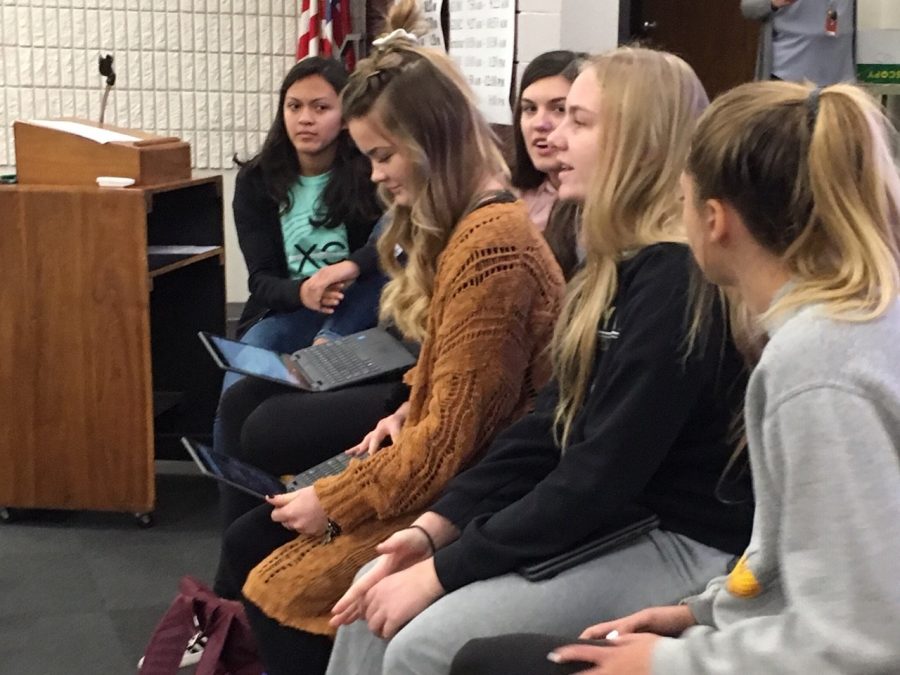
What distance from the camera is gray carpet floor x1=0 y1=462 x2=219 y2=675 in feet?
6.34

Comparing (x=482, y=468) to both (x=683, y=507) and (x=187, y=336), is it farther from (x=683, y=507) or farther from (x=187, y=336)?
(x=187, y=336)

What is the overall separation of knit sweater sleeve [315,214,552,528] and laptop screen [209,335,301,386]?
511 millimetres

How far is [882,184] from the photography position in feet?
2.85

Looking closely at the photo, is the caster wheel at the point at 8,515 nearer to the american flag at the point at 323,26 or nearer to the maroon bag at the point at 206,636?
the maroon bag at the point at 206,636

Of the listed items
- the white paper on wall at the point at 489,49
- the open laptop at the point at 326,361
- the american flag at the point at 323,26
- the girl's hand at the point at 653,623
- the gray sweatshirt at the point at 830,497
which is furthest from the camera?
the american flag at the point at 323,26

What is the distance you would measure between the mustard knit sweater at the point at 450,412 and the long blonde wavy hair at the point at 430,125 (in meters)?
0.08

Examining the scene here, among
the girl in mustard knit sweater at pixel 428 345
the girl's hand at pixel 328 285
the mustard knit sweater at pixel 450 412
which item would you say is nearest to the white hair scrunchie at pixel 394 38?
the girl in mustard knit sweater at pixel 428 345

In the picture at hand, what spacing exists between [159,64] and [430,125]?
2.38 metres

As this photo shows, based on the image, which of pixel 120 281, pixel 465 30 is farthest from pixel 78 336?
pixel 465 30

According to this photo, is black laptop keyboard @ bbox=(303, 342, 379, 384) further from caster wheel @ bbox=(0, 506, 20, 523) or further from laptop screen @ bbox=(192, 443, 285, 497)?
caster wheel @ bbox=(0, 506, 20, 523)

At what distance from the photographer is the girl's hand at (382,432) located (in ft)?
5.43

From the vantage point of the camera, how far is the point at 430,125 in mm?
1474

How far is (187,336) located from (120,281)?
0.52 metres

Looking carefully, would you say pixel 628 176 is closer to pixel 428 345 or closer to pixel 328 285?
pixel 428 345
